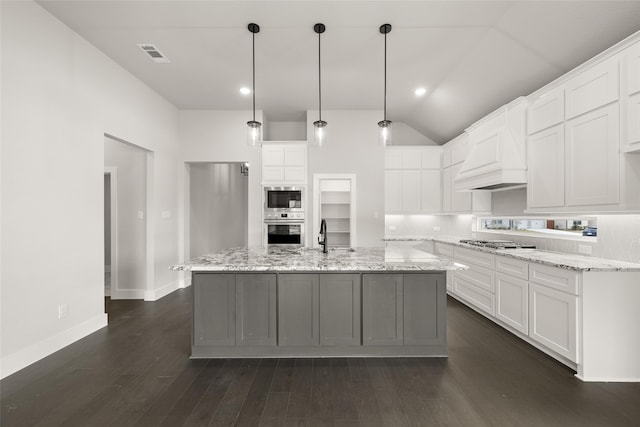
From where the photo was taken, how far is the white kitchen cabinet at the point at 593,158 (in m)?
2.39

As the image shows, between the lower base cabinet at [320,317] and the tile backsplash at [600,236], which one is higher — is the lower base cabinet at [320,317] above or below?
below

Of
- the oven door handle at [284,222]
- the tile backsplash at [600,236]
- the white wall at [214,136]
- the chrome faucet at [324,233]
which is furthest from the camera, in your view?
the white wall at [214,136]

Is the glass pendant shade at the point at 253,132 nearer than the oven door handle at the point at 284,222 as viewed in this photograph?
Yes

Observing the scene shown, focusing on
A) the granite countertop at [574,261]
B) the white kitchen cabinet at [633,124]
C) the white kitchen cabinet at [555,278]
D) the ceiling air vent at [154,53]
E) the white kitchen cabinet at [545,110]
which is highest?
the ceiling air vent at [154,53]

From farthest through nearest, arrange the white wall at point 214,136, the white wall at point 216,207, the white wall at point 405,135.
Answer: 1. the white wall at point 405,135
2. the white wall at point 216,207
3. the white wall at point 214,136

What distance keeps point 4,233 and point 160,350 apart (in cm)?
164

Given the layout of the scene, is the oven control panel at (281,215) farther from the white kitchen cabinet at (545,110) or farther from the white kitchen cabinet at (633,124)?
the white kitchen cabinet at (633,124)

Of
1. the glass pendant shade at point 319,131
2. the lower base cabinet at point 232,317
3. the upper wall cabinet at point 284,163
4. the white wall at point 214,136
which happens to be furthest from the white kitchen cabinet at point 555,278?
the white wall at point 214,136

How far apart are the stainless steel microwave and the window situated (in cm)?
310

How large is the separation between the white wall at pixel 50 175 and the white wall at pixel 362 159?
10.6 ft

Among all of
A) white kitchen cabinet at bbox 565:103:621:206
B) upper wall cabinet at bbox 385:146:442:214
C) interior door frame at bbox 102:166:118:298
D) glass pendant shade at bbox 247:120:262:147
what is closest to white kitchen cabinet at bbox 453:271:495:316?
white kitchen cabinet at bbox 565:103:621:206

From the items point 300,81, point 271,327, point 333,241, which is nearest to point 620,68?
point 300,81

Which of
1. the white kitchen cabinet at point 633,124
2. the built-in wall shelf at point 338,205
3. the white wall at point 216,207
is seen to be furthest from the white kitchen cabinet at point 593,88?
the white wall at point 216,207

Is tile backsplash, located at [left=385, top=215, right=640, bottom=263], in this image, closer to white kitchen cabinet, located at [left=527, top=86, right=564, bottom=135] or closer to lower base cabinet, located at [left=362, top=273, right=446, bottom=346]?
white kitchen cabinet, located at [left=527, top=86, right=564, bottom=135]
